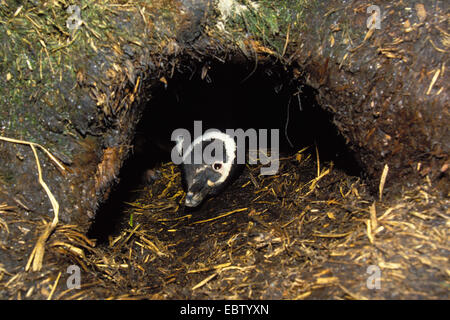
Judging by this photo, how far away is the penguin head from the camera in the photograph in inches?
136

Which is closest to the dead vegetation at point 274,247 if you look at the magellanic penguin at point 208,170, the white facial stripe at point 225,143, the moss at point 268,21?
the magellanic penguin at point 208,170

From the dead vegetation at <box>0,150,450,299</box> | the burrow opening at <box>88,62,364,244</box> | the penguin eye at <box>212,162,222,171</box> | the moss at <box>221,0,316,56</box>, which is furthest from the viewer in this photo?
the penguin eye at <box>212,162,222,171</box>

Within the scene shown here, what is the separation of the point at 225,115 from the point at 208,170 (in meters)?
0.70

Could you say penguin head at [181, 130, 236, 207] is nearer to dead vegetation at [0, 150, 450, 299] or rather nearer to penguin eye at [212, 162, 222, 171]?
penguin eye at [212, 162, 222, 171]

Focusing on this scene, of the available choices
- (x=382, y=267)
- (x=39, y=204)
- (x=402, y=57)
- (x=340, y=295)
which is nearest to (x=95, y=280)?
(x=39, y=204)

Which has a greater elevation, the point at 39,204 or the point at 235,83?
the point at 235,83

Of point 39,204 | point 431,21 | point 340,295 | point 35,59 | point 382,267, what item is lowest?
point 340,295

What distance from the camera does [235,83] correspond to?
336cm

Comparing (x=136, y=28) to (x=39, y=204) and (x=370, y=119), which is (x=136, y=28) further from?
(x=370, y=119)

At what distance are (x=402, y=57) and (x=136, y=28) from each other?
1802 mm

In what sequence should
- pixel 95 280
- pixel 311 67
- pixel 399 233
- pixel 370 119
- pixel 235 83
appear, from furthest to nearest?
pixel 235 83 → pixel 311 67 → pixel 370 119 → pixel 95 280 → pixel 399 233

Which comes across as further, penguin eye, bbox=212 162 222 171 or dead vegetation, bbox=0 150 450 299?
penguin eye, bbox=212 162 222 171

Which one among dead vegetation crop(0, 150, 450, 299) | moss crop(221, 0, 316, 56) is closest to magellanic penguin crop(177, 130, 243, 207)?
dead vegetation crop(0, 150, 450, 299)

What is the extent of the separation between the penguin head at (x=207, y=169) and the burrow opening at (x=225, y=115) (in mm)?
311
